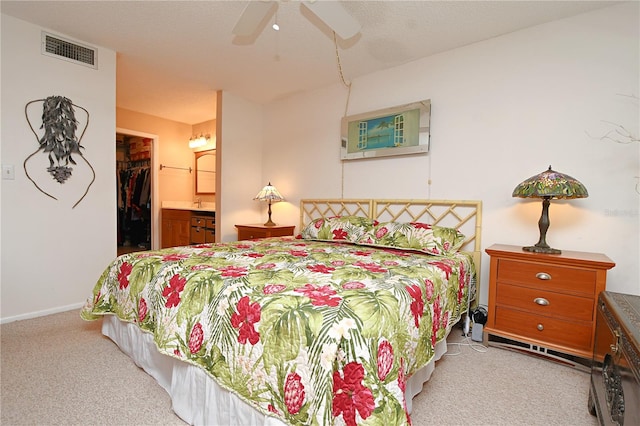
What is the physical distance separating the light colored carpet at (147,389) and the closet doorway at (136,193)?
11.5 ft

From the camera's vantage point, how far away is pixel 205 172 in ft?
18.5

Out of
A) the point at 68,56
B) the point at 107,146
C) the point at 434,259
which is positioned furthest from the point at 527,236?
the point at 68,56

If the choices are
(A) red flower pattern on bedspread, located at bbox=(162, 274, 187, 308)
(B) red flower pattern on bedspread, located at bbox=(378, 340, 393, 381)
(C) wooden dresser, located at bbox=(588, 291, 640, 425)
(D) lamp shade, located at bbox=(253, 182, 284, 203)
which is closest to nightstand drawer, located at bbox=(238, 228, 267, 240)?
(D) lamp shade, located at bbox=(253, 182, 284, 203)

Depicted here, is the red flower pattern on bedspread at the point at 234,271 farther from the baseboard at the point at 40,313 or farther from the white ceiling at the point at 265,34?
the baseboard at the point at 40,313

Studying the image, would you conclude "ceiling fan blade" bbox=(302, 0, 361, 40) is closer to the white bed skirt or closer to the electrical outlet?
the white bed skirt

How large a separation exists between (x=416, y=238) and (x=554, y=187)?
3.24 ft

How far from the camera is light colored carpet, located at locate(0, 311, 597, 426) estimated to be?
1490 mm

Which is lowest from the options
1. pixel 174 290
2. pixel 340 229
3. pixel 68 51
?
pixel 174 290

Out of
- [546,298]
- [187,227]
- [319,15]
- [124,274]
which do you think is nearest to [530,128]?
[546,298]

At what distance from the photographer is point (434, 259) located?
220 cm

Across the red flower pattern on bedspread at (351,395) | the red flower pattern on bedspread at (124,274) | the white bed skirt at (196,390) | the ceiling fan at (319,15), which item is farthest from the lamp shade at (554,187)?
the red flower pattern on bedspread at (124,274)

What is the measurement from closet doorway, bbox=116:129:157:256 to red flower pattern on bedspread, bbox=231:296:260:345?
4.69m

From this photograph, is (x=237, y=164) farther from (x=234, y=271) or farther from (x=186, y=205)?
(x=234, y=271)

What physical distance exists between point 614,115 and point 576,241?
95 cm
